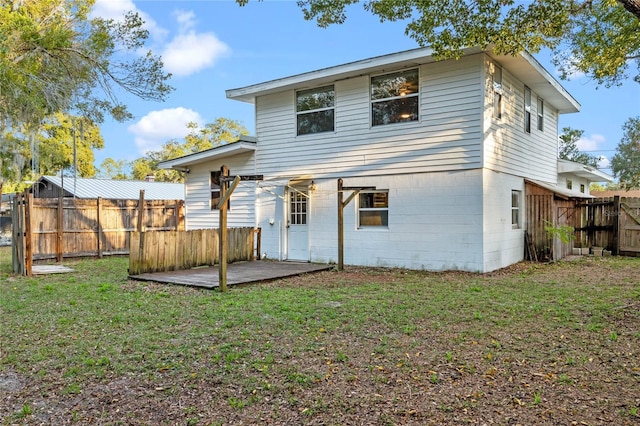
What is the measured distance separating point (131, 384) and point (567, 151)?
98.7 feet

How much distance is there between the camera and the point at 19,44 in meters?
10.6

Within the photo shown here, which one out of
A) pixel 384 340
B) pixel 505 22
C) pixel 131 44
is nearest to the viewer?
pixel 384 340

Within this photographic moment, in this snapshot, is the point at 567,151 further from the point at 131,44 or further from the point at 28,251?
the point at 28,251

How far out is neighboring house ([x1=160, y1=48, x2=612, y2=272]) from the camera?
32.2ft

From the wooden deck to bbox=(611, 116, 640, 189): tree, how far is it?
A: 87.6ft

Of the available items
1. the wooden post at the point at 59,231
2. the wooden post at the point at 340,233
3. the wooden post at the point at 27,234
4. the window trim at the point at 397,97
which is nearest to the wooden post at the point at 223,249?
the wooden post at the point at 340,233

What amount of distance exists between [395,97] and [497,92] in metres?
2.43

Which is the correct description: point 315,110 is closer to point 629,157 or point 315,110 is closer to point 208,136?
point 629,157

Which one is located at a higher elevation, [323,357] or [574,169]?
[574,169]

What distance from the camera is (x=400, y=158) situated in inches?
420

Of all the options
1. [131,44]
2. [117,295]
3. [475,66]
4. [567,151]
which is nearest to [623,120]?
[567,151]

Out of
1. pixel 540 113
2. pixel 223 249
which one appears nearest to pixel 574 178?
pixel 540 113

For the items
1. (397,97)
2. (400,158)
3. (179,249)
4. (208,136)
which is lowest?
(179,249)

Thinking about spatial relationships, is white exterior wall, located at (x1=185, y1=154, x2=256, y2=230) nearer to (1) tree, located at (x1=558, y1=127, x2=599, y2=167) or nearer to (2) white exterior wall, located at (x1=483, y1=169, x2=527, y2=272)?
(2) white exterior wall, located at (x1=483, y1=169, x2=527, y2=272)
